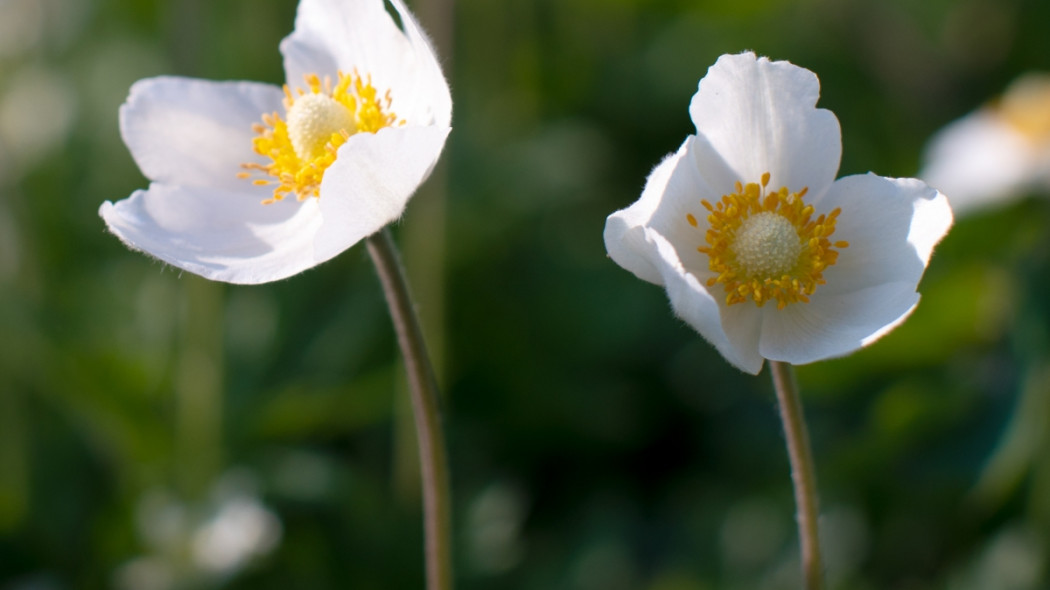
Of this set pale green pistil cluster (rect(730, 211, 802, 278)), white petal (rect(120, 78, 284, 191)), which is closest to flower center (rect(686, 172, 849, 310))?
pale green pistil cluster (rect(730, 211, 802, 278))

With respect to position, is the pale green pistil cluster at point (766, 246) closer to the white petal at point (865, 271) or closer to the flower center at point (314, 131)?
the white petal at point (865, 271)

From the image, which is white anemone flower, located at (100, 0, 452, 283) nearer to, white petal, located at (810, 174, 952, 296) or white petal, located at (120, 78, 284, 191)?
white petal, located at (120, 78, 284, 191)

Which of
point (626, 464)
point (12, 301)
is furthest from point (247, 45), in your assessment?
point (626, 464)

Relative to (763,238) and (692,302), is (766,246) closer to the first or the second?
(763,238)

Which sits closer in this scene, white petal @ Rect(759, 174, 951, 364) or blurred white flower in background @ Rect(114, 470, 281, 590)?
white petal @ Rect(759, 174, 951, 364)

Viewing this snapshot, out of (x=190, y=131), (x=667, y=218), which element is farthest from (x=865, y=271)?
(x=190, y=131)

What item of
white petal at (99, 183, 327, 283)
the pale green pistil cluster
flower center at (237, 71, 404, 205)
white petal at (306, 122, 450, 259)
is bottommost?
the pale green pistil cluster

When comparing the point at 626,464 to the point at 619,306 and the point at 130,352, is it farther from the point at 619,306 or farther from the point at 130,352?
the point at 130,352
